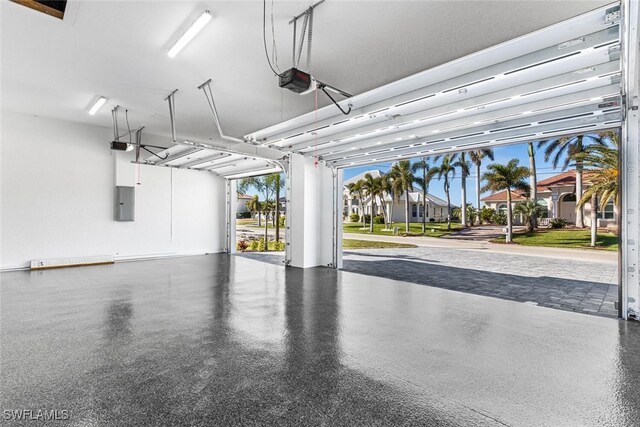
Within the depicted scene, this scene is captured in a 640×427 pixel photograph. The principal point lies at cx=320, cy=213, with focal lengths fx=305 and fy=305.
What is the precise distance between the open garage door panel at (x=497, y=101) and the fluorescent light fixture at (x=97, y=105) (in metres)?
2.81

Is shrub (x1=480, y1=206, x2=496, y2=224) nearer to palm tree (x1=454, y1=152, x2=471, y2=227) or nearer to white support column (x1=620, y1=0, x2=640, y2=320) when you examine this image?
palm tree (x1=454, y1=152, x2=471, y2=227)

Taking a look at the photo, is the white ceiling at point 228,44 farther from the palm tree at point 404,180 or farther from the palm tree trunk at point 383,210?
the palm tree trunk at point 383,210

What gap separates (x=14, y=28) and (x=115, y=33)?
45.6 inches

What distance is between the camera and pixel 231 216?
36.4ft

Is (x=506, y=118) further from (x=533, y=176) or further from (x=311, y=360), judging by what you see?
(x=533, y=176)

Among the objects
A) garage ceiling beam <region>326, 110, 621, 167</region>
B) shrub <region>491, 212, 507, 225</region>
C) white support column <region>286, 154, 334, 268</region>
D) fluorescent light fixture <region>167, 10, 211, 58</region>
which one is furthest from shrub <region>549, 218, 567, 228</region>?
fluorescent light fixture <region>167, 10, 211, 58</region>

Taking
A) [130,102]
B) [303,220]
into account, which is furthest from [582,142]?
[130,102]

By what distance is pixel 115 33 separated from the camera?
3.73m

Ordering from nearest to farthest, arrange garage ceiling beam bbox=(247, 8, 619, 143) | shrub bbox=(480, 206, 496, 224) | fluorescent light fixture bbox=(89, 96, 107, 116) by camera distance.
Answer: garage ceiling beam bbox=(247, 8, 619, 143) < fluorescent light fixture bbox=(89, 96, 107, 116) < shrub bbox=(480, 206, 496, 224)

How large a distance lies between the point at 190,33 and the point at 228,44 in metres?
0.48

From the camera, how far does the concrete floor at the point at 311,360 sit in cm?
207

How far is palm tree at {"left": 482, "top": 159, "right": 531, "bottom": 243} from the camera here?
1566cm

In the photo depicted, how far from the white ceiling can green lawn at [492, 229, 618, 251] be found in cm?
1135

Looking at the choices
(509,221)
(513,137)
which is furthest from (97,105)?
(509,221)
